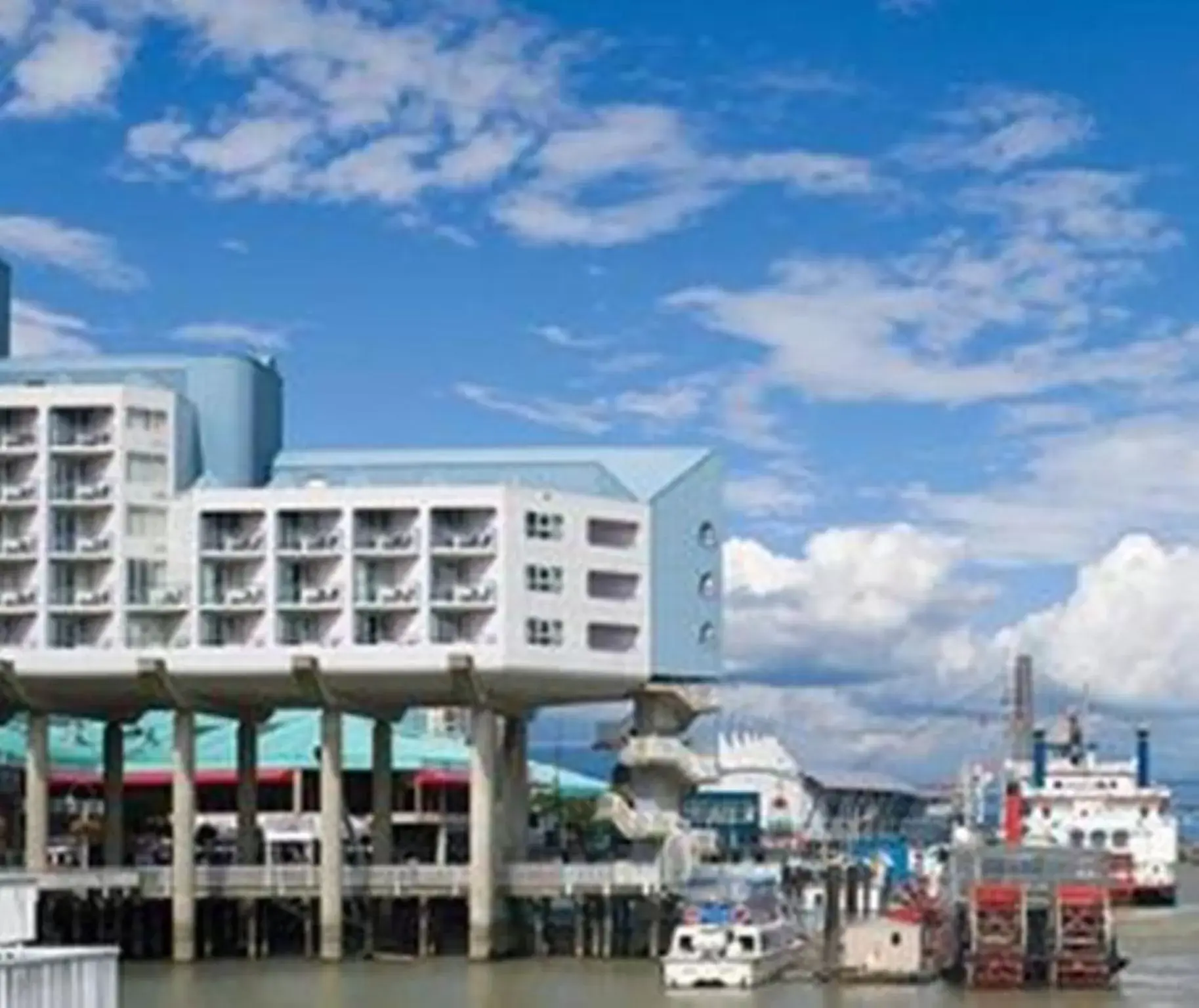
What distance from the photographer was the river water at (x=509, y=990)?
81125 mm

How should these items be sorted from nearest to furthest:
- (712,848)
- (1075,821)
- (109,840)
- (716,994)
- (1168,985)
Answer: (716,994), (1168,985), (109,840), (712,848), (1075,821)

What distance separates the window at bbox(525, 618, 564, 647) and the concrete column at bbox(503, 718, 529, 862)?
30.2 ft

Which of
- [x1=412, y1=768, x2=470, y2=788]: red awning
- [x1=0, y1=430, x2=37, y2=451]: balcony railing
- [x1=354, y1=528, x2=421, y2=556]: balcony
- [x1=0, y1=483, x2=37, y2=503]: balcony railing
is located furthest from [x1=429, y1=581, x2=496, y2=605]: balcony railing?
[x1=412, y1=768, x2=470, y2=788]: red awning

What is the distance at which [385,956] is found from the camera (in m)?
102

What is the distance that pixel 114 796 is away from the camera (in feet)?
374

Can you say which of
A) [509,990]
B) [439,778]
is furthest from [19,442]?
[439,778]

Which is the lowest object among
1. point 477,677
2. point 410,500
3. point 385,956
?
point 385,956

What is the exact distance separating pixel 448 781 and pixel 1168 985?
205 ft

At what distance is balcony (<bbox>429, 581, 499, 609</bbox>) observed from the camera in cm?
10300

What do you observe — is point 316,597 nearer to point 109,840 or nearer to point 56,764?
point 109,840

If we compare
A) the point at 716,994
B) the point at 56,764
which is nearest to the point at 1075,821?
the point at 56,764

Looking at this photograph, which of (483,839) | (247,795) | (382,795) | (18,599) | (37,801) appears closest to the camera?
(483,839)

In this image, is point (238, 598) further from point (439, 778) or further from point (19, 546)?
point (439, 778)

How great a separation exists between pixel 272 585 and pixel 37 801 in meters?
12.4
